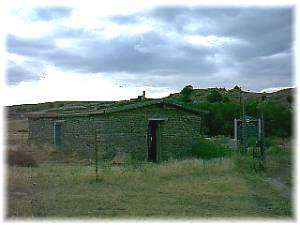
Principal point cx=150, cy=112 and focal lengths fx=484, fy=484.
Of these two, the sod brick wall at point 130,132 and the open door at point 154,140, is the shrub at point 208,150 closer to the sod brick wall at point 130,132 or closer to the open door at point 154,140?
the sod brick wall at point 130,132

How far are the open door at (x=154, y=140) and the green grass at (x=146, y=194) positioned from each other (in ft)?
17.5

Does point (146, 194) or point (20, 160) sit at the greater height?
point (20, 160)

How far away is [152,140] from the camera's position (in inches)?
822

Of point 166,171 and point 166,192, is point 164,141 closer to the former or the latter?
point 166,171

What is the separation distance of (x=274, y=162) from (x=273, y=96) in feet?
137

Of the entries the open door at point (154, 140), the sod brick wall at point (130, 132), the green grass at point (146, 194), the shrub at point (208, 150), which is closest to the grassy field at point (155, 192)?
the green grass at point (146, 194)

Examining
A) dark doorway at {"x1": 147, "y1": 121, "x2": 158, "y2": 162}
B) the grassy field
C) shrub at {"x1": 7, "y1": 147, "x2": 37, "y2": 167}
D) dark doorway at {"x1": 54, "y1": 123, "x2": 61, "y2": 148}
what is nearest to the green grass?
the grassy field

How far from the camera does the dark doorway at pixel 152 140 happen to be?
20.6 meters

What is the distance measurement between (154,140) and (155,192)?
10.1 m

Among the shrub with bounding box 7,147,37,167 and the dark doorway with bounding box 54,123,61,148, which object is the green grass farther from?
the dark doorway with bounding box 54,123,61,148

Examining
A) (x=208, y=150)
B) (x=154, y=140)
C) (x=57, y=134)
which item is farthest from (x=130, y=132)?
(x=57, y=134)

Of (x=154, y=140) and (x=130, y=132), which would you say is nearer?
(x=130, y=132)

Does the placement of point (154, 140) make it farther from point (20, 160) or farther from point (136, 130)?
point (20, 160)

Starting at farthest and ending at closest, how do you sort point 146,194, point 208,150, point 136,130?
point 208,150, point 136,130, point 146,194
